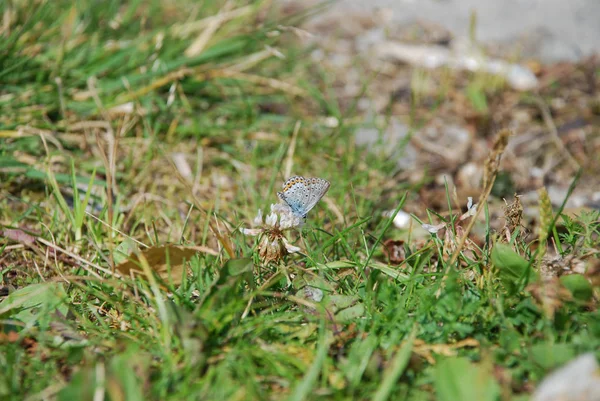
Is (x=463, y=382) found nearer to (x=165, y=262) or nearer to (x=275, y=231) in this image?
(x=275, y=231)

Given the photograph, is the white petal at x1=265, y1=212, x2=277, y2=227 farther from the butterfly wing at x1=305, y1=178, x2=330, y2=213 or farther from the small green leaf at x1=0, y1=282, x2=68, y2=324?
the small green leaf at x1=0, y1=282, x2=68, y2=324

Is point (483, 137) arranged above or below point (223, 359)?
below

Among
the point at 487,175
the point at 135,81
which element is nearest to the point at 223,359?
the point at 487,175

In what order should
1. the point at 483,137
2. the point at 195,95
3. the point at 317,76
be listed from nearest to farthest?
1. the point at 195,95
2. the point at 483,137
3. the point at 317,76

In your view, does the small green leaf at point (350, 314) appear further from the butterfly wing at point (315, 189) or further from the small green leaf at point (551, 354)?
the small green leaf at point (551, 354)

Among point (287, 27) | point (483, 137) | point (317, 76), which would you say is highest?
point (287, 27)

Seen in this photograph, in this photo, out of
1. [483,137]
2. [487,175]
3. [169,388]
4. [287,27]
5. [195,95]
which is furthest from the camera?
[483,137]

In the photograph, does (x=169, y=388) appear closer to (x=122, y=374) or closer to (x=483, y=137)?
(x=122, y=374)
